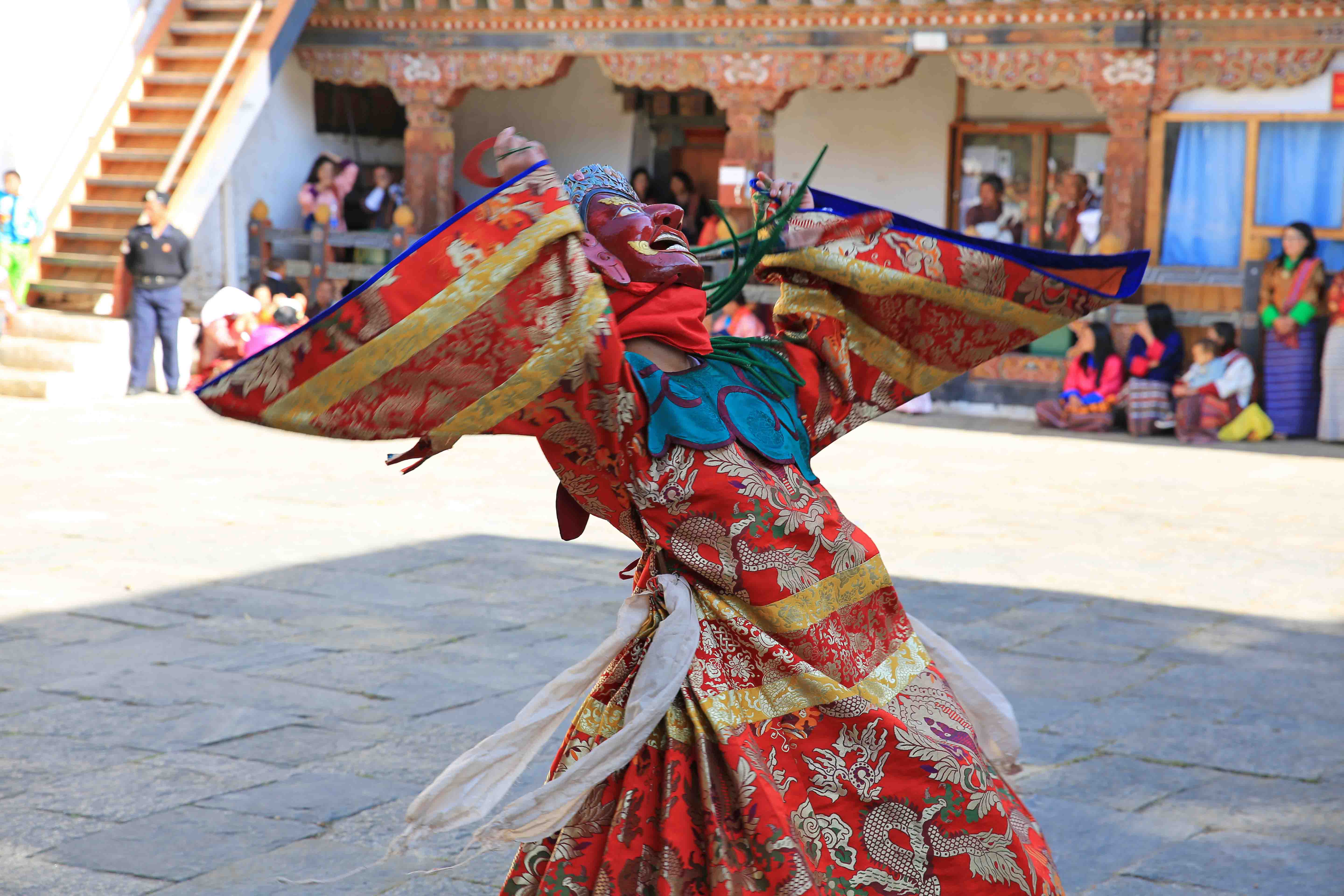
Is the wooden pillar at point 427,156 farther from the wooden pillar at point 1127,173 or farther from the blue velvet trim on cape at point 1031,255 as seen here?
the blue velvet trim on cape at point 1031,255

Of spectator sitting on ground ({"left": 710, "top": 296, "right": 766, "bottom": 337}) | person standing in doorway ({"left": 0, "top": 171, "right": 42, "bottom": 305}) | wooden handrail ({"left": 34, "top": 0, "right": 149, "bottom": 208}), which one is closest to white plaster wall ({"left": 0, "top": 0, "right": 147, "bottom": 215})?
wooden handrail ({"left": 34, "top": 0, "right": 149, "bottom": 208})

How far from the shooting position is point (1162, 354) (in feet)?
34.0

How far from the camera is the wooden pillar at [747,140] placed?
12.2 metres

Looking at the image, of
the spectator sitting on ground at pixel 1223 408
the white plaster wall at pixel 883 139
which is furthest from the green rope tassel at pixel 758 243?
the white plaster wall at pixel 883 139

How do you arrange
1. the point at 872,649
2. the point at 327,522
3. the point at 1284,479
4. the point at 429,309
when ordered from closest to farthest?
1. the point at 429,309
2. the point at 872,649
3. the point at 327,522
4. the point at 1284,479

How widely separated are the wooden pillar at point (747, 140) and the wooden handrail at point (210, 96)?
14.4 feet

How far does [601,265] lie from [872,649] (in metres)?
0.69

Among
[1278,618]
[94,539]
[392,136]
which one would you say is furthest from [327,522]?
[392,136]

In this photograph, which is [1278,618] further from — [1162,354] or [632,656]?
[1162,354]

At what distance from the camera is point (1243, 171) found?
10.7 metres

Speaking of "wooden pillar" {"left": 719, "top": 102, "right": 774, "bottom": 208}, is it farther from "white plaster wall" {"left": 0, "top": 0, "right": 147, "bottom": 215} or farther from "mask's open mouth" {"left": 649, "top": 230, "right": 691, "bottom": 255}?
"mask's open mouth" {"left": 649, "top": 230, "right": 691, "bottom": 255}

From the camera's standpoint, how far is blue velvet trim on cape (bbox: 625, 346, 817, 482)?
79.6 inches

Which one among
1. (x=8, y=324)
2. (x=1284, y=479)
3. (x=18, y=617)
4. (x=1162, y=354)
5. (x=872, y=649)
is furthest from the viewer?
(x=8, y=324)

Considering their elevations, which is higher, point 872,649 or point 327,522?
point 872,649
